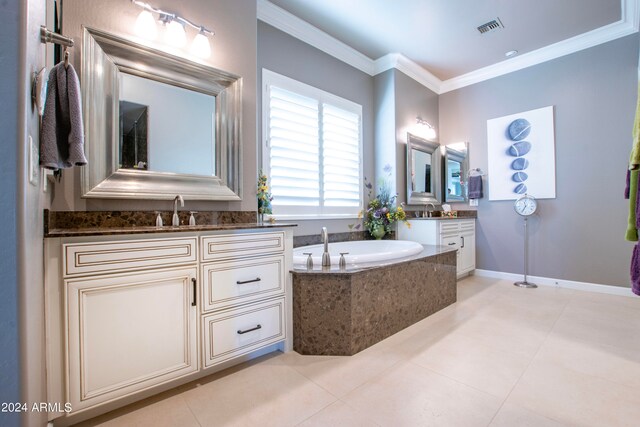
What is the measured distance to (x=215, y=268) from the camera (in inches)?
65.6

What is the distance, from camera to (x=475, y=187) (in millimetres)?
4215


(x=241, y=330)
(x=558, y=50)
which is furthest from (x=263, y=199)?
(x=558, y=50)

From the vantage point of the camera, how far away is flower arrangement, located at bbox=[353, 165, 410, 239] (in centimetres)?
369

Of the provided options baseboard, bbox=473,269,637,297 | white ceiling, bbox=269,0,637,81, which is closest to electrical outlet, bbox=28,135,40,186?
white ceiling, bbox=269,0,637,81

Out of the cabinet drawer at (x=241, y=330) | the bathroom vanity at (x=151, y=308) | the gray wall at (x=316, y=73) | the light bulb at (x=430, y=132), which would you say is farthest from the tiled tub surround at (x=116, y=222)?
the light bulb at (x=430, y=132)

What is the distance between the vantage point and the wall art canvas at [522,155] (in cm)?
366

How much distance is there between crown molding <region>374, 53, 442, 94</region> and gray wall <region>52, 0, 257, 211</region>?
2.06 meters

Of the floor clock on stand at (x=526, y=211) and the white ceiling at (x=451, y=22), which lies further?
the floor clock on stand at (x=526, y=211)

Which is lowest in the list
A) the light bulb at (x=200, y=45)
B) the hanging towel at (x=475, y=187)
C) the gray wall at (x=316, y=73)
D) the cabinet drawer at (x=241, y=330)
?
the cabinet drawer at (x=241, y=330)

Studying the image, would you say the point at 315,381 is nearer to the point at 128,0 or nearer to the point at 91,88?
the point at 91,88

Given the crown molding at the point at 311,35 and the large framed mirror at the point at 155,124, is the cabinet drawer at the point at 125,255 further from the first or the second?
the crown molding at the point at 311,35

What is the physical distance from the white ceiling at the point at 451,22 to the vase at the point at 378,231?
226 centimetres

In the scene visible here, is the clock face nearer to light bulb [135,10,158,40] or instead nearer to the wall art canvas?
the wall art canvas

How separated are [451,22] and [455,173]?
212cm
